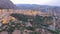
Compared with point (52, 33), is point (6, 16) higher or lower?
higher

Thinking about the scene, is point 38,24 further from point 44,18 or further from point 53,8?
point 53,8

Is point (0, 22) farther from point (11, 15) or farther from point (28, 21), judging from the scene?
point (28, 21)

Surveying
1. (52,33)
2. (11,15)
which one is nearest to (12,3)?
(11,15)

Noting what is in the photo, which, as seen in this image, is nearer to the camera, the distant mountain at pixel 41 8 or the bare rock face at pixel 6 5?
the distant mountain at pixel 41 8

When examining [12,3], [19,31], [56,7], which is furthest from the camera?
[12,3]

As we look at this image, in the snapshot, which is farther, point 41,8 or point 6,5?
point 6,5

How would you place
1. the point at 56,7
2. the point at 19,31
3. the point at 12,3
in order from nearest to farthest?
the point at 19,31, the point at 56,7, the point at 12,3

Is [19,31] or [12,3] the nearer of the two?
[19,31]

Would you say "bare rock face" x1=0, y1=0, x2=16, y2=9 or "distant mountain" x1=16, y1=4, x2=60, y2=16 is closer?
"distant mountain" x1=16, y1=4, x2=60, y2=16

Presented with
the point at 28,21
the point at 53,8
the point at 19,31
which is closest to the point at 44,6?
the point at 53,8
